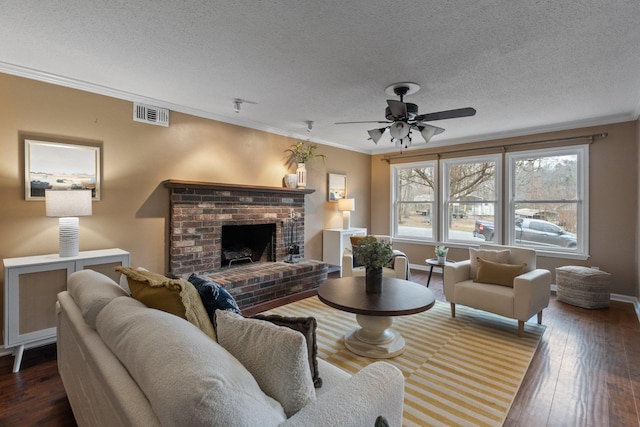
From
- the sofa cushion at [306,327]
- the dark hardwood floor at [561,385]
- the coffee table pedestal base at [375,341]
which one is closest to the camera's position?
the sofa cushion at [306,327]

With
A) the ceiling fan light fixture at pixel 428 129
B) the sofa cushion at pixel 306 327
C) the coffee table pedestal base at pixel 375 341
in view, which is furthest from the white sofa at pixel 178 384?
the ceiling fan light fixture at pixel 428 129

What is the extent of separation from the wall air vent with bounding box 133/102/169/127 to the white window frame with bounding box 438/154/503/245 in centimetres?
468

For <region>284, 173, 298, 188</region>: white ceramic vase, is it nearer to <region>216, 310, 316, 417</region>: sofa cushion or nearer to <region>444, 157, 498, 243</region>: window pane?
<region>444, 157, 498, 243</region>: window pane

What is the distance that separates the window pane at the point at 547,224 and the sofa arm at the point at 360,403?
489cm

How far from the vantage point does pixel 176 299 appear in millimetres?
1447

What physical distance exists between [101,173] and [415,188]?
5.25 metres

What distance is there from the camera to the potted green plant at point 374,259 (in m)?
2.88

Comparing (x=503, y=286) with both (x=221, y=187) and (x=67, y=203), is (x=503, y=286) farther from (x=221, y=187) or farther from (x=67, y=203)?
(x=67, y=203)

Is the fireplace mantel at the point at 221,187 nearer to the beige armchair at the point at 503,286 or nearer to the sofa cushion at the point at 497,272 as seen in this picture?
the beige armchair at the point at 503,286

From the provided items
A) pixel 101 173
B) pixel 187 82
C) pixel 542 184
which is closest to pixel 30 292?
pixel 101 173

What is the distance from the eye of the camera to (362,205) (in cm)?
677

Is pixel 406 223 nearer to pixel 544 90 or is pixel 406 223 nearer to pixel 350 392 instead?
pixel 544 90

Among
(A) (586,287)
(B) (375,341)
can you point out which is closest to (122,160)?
(B) (375,341)

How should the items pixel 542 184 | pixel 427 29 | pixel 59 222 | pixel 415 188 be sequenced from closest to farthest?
pixel 427 29 → pixel 59 222 → pixel 542 184 → pixel 415 188
